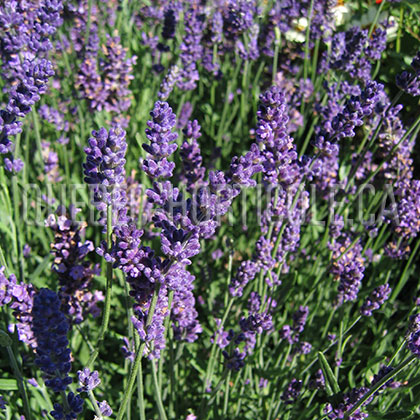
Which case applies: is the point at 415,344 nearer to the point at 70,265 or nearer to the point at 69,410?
the point at 69,410

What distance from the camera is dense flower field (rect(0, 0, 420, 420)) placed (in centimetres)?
119

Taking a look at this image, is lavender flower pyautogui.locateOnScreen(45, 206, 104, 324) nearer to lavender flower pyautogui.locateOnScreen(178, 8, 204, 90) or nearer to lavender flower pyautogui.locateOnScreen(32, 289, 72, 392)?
lavender flower pyautogui.locateOnScreen(32, 289, 72, 392)

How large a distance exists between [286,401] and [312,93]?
195 cm

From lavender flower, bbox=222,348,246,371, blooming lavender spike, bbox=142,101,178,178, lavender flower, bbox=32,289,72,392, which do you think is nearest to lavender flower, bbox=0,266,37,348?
lavender flower, bbox=32,289,72,392

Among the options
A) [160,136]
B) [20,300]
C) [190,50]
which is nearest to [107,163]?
[160,136]

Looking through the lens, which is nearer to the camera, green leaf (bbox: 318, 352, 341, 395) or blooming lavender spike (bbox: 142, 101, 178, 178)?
blooming lavender spike (bbox: 142, 101, 178, 178)

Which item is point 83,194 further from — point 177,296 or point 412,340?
point 412,340

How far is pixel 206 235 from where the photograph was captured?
1.28 metres

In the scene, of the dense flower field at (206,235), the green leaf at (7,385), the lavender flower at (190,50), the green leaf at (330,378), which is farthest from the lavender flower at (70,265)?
the lavender flower at (190,50)

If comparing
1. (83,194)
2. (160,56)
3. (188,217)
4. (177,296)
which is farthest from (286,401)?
(160,56)

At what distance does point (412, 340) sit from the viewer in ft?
4.04

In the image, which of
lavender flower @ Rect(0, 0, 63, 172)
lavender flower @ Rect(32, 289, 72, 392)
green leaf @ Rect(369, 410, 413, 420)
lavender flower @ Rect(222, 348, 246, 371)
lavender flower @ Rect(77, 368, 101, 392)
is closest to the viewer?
lavender flower @ Rect(32, 289, 72, 392)

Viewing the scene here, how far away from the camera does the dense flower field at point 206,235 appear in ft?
Answer: 3.91

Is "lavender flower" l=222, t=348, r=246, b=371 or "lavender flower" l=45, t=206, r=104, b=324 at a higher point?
"lavender flower" l=45, t=206, r=104, b=324
